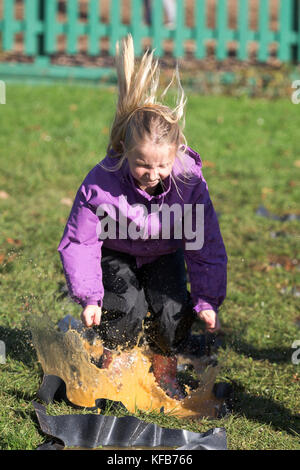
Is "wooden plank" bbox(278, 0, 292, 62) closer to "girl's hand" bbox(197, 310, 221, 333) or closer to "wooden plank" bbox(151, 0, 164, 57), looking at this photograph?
"wooden plank" bbox(151, 0, 164, 57)

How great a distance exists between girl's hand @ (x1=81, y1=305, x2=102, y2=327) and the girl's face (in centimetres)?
61

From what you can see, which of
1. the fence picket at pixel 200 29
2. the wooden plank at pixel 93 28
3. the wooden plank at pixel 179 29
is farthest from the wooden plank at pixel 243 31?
the wooden plank at pixel 93 28

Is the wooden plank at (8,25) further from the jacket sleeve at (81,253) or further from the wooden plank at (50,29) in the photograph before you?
the jacket sleeve at (81,253)

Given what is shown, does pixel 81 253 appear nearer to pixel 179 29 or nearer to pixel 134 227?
pixel 134 227

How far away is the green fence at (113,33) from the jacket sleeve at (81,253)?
284 inches

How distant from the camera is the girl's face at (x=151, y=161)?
2977 millimetres

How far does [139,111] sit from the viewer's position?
3.11 metres

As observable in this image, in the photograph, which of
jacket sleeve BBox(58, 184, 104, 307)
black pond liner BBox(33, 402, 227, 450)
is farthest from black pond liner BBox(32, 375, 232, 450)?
jacket sleeve BBox(58, 184, 104, 307)

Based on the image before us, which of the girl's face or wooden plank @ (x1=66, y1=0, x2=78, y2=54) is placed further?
wooden plank @ (x1=66, y1=0, x2=78, y2=54)

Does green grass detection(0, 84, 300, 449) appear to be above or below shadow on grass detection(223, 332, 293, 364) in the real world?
above

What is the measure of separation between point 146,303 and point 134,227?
1.45 ft

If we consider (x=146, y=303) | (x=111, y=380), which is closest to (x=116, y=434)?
(x=111, y=380)

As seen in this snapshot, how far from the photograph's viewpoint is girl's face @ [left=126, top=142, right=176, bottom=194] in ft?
9.77
